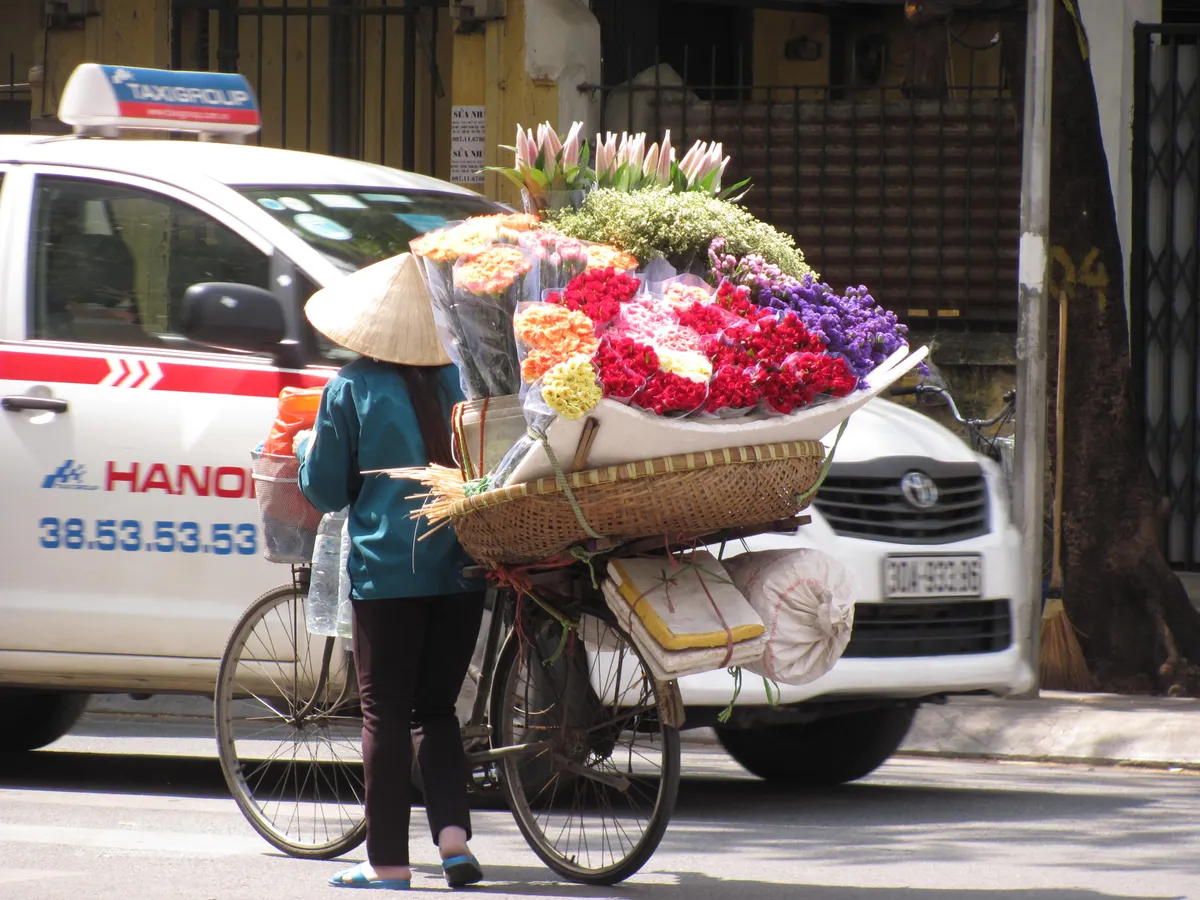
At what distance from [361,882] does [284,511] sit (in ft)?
3.34

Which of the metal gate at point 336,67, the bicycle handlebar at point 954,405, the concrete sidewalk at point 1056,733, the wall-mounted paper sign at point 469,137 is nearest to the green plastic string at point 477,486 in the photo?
the concrete sidewalk at point 1056,733

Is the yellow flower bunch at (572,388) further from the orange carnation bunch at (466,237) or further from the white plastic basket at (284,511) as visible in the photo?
the white plastic basket at (284,511)

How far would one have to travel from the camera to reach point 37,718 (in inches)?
307

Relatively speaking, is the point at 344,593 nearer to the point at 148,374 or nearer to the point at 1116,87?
the point at 148,374

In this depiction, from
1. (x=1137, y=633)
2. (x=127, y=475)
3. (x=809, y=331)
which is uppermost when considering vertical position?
(x=809, y=331)

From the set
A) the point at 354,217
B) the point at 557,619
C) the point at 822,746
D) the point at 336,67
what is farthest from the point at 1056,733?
the point at 336,67

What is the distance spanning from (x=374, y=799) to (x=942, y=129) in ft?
24.9

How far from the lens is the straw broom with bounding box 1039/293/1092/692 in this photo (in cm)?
954

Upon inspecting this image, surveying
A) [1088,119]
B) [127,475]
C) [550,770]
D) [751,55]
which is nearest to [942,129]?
[1088,119]

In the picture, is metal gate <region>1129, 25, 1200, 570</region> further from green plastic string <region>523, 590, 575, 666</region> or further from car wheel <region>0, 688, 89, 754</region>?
green plastic string <region>523, 590, 575, 666</region>

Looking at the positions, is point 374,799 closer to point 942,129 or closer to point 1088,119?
point 1088,119

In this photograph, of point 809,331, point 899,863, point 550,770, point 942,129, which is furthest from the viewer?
point 942,129

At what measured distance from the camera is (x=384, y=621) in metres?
4.98

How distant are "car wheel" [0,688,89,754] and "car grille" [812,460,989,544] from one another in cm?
315
